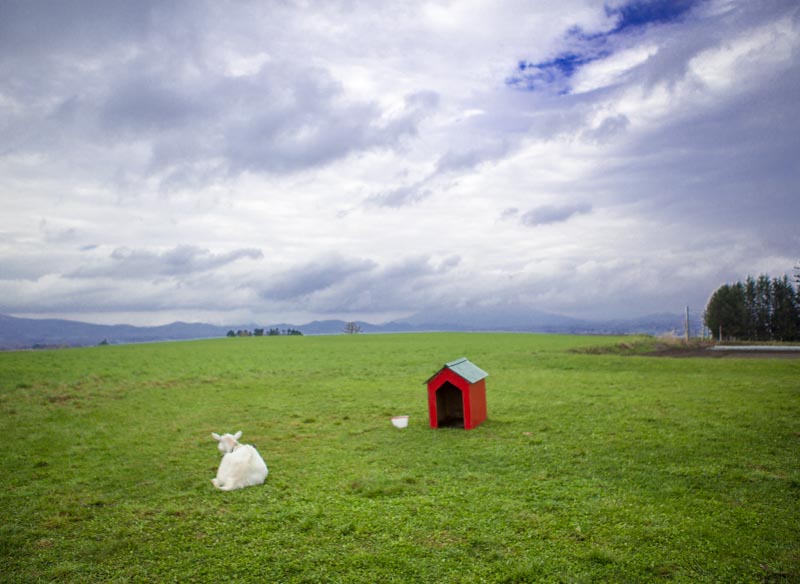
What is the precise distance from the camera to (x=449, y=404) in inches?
582

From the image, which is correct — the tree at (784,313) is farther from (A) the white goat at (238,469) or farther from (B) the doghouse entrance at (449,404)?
(A) the white goat at (238,469)

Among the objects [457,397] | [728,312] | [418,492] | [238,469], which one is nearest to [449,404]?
[457,397]

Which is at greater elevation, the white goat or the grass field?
the white goat

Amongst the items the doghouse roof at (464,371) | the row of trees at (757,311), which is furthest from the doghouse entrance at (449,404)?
the row of trees at (757,311)

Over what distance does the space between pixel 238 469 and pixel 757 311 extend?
95.8 meters

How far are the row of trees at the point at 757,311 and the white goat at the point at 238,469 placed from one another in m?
86.9

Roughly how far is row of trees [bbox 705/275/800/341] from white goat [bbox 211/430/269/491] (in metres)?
86.9

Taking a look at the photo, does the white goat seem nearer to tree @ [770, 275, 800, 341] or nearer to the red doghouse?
the red doghouse

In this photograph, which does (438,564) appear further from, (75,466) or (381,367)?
(381,367)

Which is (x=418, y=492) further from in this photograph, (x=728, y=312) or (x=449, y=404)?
(x=728, y=312)

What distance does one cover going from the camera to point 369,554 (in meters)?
6.33

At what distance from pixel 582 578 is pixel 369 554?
272 cm

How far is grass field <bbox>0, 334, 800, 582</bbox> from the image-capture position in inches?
243

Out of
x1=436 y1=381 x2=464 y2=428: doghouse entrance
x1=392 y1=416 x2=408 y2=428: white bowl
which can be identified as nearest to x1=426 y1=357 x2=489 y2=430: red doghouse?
x1=436 y1=381 x2=464 y2=428: doghouse entrance
